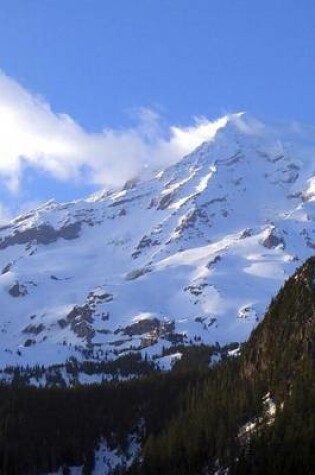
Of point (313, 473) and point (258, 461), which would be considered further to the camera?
point (258, 461)

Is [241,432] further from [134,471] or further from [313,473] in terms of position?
[313,473]

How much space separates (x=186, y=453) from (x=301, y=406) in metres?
25.9

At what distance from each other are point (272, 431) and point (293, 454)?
1107cm

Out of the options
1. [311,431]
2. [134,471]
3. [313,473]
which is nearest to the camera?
[313,473]

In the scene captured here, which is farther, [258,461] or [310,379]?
[310,379]

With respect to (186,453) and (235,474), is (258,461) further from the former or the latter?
(186,453)

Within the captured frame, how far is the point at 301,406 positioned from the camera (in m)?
187

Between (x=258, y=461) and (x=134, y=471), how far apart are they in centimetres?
3307

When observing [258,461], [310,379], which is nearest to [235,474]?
[258,461]

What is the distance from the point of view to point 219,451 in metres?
191

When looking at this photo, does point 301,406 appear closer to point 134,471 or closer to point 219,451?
point 219,451

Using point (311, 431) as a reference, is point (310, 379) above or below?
above

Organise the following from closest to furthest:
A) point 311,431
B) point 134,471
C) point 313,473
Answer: point 313,473, point 311,431, point 134,471

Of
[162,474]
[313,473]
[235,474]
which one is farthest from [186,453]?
[313,473]
